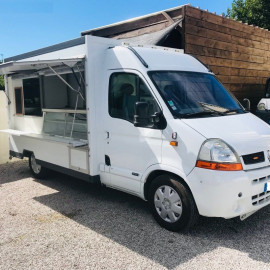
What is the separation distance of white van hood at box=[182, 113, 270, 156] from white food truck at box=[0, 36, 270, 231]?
0.04ft

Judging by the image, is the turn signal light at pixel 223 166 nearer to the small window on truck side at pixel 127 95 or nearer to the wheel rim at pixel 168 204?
the wheel rim at pixel 168 204

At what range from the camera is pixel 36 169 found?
6828 millimetres

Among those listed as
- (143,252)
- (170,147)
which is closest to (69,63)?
(170,147)

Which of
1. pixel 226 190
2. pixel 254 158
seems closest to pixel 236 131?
pixel 254 158

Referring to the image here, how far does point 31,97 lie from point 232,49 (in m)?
5.72

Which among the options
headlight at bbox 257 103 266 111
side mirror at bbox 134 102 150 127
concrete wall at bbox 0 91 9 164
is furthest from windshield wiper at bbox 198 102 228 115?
concrete wall at bbox 0 91 9 164

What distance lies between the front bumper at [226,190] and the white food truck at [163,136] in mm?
11

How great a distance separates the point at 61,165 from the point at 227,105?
3.07 metres

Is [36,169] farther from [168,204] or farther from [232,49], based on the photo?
[232,49]

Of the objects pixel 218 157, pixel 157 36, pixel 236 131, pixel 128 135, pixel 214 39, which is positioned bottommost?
pixel 218 157

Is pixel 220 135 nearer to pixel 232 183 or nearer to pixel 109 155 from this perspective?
pixel 232 183

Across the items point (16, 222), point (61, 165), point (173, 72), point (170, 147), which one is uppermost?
point (173, 72)

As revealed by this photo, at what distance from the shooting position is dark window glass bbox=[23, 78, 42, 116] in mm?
6725

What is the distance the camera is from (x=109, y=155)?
484 centimetres
